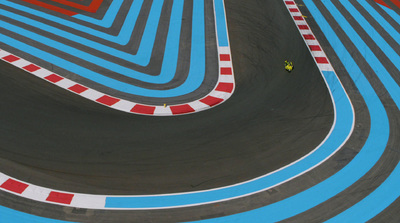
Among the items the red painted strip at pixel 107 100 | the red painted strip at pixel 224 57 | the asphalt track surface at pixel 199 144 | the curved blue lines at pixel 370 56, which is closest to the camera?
the asphalt track surface at pixel 199 144

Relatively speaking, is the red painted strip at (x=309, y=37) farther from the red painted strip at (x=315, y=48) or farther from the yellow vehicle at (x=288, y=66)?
the yellow vehicle at (x=288, y=66)

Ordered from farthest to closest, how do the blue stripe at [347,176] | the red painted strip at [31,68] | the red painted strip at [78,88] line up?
the red painted strip at [31,68] < the red painted strip at [78,88] < the blue stripe at [347,176]

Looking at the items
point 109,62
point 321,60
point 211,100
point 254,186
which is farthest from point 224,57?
point 254,186

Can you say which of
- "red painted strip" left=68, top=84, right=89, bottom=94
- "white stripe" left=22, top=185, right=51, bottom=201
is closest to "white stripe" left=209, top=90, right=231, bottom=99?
"red painted strip" left=68, top=84, right=89, bottom=94

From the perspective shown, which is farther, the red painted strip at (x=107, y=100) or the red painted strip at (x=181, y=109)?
the red painted strip at (x=107, y=100)

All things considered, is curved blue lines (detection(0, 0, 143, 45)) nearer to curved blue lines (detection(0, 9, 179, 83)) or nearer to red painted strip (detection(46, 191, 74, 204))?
curved blue lines (detection(0, 9, 179, 83))

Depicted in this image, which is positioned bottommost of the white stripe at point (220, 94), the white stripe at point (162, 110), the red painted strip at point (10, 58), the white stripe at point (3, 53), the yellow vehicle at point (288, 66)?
the white stripe at point (162, 110)

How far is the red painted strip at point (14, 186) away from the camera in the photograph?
25.5 feet

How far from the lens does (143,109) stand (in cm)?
1066

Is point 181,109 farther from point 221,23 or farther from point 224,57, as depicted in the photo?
point 221,23

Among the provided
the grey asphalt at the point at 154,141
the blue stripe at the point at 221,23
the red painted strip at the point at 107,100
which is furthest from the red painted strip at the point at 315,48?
the red painted strip at the point at 107,100

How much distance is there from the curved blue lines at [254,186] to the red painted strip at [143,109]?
3.29m

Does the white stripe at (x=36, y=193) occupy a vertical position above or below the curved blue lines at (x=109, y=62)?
below

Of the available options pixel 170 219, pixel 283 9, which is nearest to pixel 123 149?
pixel 170 219
